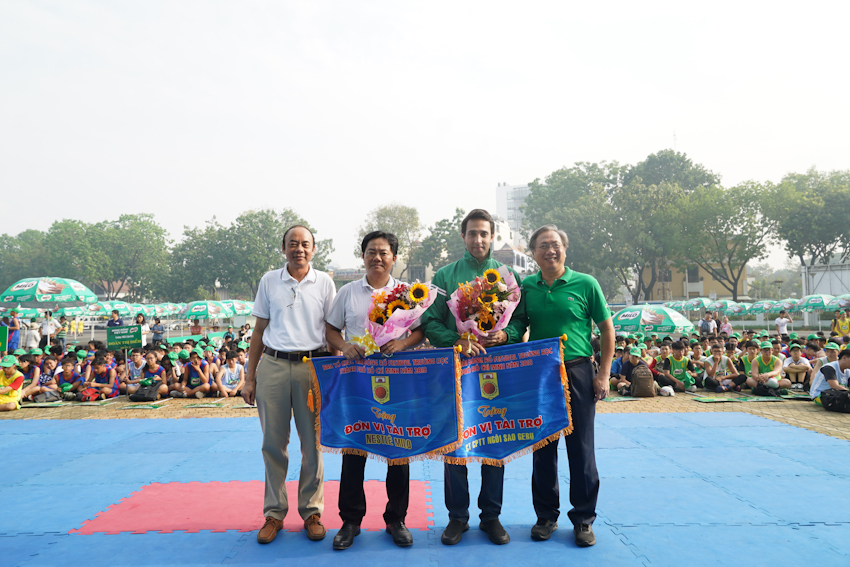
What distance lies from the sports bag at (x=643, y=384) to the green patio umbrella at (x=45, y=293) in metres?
14.6

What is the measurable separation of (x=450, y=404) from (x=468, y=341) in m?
0.45

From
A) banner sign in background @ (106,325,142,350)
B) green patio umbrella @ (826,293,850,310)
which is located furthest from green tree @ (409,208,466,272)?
banner sign in background @ (106,325,142,350)

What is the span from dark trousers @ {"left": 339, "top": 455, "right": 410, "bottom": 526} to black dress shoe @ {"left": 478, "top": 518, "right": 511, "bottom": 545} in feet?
1.91

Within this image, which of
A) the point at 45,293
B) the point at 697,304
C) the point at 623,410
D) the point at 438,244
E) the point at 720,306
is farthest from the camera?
the point at 438,244

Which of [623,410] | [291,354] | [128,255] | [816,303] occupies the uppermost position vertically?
[128,255]

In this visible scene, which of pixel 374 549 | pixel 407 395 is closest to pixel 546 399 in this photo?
pixel 407 395

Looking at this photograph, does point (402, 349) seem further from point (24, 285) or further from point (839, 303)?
point (839, 303)

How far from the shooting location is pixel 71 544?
12.3ft

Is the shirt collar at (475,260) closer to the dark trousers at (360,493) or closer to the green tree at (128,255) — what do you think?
the dark trousers at (360,493)

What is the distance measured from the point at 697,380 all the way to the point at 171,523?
1118 cm

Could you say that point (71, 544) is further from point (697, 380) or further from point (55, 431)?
point (697, 380)

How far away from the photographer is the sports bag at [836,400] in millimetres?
8727

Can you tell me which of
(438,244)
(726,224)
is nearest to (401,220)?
(438,244)

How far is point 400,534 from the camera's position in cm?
363
